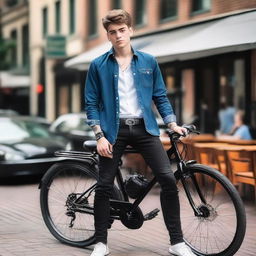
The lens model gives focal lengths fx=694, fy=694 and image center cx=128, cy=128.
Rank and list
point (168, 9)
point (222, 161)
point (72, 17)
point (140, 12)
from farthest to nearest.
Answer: point (72, 17)
point (140, 12)
point (168, 9)
point (222, 161)

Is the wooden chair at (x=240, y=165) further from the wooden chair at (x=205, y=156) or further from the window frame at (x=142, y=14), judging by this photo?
the window frame at (x=142, y=14)

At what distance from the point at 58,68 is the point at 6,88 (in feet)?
21.0

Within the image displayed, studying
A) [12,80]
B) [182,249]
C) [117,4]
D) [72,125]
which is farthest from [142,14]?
[182,249]

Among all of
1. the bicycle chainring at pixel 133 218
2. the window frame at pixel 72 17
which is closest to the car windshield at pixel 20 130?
the bicycle chainring at pixel 133 218

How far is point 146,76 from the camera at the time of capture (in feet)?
17.2

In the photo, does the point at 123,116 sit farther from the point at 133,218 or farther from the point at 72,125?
the point at 72,125

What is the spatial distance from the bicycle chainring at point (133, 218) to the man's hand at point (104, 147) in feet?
1.81

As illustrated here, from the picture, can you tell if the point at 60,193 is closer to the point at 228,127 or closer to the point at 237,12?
the point at 237,12

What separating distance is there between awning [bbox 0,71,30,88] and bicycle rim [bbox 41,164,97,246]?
2823 cm

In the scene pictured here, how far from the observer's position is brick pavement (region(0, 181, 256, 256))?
574 centimetres

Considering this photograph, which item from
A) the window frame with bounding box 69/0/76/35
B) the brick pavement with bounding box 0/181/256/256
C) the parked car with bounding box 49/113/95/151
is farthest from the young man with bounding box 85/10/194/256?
the window frame with bounding box 69/0/76/35

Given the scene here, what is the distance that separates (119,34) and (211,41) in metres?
9.25

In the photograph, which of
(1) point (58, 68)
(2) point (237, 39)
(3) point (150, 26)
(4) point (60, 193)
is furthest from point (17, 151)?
(1) point (58, 68)

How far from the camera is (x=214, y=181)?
5.10m
